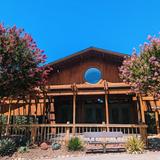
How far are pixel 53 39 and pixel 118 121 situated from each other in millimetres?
21595

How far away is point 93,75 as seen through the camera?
19562 millimetres

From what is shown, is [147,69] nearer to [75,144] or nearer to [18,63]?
[75,144]

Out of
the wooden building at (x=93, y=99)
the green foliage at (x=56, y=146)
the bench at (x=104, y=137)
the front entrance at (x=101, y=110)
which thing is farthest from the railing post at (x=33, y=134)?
the front entrance at (x=101, y=110)

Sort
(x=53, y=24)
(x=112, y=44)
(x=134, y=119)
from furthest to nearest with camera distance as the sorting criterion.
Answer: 1. (x=112, y=44)
2. (x=53, y=24)
3. (x=134, y=119)

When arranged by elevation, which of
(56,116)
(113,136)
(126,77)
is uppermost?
(126,77)

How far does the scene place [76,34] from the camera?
36094 mm

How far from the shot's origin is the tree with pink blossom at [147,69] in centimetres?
1217

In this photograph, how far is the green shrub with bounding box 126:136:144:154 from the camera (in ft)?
38.6

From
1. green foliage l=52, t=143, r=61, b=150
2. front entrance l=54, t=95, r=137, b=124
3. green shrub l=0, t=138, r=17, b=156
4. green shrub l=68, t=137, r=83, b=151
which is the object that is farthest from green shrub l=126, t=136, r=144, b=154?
front entrance l=54, t=95, r=137, b=124

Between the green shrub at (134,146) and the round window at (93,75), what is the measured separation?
25.6 feet

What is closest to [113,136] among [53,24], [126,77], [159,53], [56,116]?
[126,77]

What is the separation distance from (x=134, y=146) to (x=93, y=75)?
8609mm

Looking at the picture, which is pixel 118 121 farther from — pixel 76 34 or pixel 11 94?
pixel 76 34

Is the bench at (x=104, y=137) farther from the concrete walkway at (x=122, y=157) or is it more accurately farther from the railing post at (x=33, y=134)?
the railing post at (x=33, y=134)
